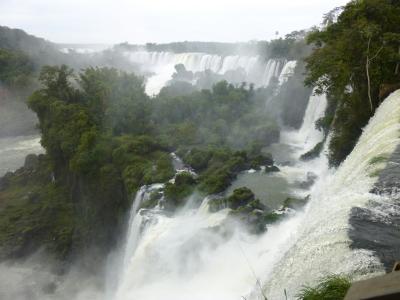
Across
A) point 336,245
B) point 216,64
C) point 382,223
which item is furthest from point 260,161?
point 216,64

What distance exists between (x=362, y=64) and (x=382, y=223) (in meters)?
11.1

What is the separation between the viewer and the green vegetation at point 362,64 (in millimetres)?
15805

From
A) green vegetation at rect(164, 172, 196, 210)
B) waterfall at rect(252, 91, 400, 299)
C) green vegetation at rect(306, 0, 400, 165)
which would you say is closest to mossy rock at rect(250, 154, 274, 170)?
green vegetation at rect(164, 172, 196, 210)

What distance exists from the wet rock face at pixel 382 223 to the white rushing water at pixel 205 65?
2779cm

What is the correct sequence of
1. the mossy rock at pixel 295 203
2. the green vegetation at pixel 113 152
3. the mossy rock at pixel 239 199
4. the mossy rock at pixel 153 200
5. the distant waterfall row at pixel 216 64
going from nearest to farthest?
the mossy rock at pixel 295 203
the mossy rock at pixel 239 199
the mossy rock at pixel 153 200
the green vegetation at pixel 113 152
the distant waterfall row at pixel 216 64

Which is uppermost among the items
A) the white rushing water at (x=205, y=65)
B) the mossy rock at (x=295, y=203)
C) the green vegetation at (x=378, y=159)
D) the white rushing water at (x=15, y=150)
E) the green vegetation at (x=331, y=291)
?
the green vegetation at (x=331, y=291)

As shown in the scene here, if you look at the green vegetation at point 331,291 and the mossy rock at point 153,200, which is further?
the mossy rock at point 153,200

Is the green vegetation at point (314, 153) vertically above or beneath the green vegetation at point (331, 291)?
beneath

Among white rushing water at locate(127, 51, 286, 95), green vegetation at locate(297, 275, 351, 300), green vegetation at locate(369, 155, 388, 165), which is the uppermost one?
green vegetation at locate(297, 275, 351, 300)

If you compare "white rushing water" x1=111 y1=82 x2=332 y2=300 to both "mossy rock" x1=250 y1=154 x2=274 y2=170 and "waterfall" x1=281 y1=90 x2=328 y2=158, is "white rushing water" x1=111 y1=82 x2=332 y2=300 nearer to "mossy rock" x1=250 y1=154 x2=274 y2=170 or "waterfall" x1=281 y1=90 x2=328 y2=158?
"mossy rock" x1=250 y1=154 x2=274 y2=170

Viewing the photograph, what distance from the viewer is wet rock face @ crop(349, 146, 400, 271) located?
6.16 m

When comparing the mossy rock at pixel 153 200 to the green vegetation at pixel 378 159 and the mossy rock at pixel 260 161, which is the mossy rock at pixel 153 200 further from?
the green vegetation at pixel 378 159

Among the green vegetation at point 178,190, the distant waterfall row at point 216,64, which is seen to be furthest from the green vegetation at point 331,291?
the distant waterfall row at point 216,64

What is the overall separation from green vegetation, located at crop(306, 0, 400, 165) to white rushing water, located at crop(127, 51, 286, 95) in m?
17.6
